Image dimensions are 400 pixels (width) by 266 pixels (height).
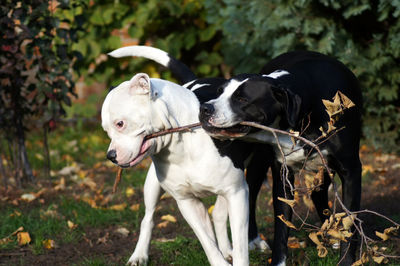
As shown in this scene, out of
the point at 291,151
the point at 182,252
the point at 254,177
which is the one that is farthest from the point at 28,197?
the point at 291,151

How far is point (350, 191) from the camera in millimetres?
3477

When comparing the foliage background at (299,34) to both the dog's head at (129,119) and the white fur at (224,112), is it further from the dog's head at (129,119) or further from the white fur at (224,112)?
the dog's head at (129,119)

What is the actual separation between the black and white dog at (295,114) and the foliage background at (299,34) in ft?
7.80

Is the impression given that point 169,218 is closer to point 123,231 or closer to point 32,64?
point 123,231

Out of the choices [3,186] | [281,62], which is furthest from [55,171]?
[281,62]

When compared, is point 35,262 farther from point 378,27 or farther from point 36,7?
point 378,27

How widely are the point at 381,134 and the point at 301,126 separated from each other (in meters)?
3.89

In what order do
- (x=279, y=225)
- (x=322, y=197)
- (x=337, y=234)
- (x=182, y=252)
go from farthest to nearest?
(x=322, y=197) < (x=182, y=252) < (x=279, y=225) < (x=337, y=234)

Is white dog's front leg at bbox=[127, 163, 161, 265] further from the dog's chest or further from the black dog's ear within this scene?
the black dog's ear

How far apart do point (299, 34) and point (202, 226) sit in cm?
370

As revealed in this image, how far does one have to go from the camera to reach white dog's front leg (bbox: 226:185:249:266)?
3.27 m

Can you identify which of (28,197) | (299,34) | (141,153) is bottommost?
(28,197)

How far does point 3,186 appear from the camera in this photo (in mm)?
6168

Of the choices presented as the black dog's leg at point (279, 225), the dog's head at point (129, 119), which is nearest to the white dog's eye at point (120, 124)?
the dog's head at point (129, 119)
